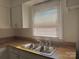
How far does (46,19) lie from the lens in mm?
2354

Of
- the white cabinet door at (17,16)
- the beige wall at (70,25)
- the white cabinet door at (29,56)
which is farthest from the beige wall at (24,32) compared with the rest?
the beige wall at (70,25)

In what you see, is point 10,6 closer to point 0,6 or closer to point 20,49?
point 0,6

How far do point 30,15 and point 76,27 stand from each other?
4.46 ft

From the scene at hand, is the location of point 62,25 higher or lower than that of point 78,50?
higher

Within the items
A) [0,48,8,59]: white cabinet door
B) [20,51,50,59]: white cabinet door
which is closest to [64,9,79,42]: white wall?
[20,51,50,59]: white cabinet door

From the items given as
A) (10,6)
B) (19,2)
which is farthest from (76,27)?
(10,6)

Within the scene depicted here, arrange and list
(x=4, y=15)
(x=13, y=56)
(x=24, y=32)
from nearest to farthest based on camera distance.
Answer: (x=13, y=56)
(x=4, y=15)
(x=24, y=32)

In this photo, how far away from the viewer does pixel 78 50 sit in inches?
69.6

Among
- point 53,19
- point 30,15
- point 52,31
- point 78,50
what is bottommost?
point 78,50

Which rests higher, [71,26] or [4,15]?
[4,15]

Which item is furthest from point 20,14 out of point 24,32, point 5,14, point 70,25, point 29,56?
point 70,25

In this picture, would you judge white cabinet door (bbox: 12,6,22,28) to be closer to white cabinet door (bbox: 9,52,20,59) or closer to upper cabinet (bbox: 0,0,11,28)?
upper cabinet (bbox: 0,0,11,28)

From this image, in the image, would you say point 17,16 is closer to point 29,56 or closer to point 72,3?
point 29,56

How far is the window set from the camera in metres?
2.16
